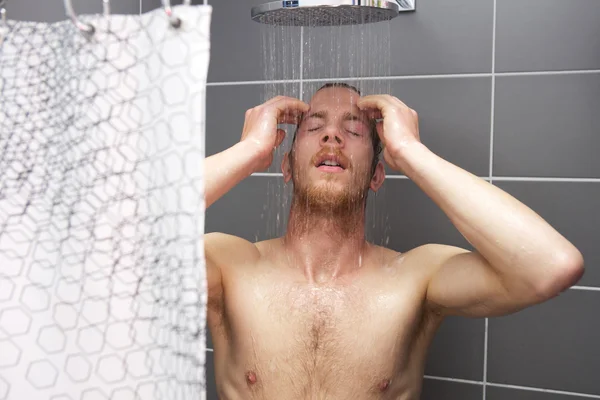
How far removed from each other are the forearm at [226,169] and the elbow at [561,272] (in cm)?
60

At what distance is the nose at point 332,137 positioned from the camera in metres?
1.47

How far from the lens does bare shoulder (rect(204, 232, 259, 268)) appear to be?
1443 mm

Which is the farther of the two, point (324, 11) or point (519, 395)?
point (519, 395)

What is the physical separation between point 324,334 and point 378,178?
0.42 m

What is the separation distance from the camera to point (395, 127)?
4.48 feet

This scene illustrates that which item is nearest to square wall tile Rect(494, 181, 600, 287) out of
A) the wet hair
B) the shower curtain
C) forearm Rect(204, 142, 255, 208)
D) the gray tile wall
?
the gray tile wall

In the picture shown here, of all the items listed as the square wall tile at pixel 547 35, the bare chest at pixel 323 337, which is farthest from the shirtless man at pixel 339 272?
the square wall tile at pixel 547 35

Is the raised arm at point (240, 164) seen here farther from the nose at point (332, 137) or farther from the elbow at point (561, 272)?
the elbow at point (561, 272)

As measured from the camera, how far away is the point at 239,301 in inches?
56.5

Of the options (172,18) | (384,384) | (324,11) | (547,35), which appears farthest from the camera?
(547,35)

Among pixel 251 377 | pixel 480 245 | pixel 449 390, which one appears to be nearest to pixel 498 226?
pixel 480 245

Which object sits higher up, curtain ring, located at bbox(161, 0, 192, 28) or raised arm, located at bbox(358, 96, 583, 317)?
curtain ring, located at bbox(161, 0, 192, 28)

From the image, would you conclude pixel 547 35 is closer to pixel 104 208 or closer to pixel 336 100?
pixel 336 100

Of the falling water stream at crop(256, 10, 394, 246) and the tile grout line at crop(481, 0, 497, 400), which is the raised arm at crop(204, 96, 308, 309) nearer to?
the falling water stream at crop(256, 10, 394, 246)
